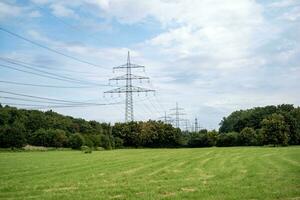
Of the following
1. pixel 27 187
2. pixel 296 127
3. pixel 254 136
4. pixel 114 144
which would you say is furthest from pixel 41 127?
pixel 27 187

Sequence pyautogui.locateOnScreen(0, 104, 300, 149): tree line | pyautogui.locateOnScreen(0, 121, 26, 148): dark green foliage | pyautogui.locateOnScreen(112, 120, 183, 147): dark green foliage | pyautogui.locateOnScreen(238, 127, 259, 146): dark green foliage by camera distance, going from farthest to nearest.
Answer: pyautogui.locateOnScreen(112, 120, 183, 147): dark green foliage → pyautogui.locateOnScreen(238, 127, 259, 146): dark green foliage → pyautogui.locateOnScreen(0, 104, 300, 149): tree line → pyautogui.locateOnScreen(0, 121, 26, 148): dark green foliage

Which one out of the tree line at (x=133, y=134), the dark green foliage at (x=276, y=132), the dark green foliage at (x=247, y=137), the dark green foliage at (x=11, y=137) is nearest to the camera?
the dark green foliage at (x=11, y=137)

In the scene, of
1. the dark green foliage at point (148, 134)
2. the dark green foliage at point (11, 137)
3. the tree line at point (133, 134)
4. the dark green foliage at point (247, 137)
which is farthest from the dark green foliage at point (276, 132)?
the dark green foliage at point (11, 137)

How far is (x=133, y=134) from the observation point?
185000mm

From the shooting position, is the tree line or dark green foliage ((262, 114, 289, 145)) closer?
the tree line

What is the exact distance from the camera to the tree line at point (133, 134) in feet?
491

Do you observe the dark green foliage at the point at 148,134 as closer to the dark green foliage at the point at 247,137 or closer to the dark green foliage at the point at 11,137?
the dark green foliage at the point at 247,137

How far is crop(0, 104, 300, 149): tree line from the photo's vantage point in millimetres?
149750

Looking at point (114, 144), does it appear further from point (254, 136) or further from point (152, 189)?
point (152, 189)

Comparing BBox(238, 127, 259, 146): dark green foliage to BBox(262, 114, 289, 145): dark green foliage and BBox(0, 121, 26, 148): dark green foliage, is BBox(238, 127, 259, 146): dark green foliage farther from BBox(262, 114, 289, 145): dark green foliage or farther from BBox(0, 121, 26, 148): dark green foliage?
BBox(0, 121, 26, 148): dark green foliage

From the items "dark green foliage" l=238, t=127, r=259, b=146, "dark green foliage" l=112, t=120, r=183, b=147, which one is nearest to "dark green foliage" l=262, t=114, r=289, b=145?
"dark green foliage" l=238, t=127, r=259, b=146

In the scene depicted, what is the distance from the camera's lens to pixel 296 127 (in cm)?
15762

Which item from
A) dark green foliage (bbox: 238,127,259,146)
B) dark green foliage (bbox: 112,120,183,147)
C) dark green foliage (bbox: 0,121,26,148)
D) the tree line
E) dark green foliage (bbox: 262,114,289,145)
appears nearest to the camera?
dark green foliage (bbox: 0,121,26,148)

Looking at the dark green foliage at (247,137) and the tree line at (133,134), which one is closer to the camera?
the tree line at (133,134)
